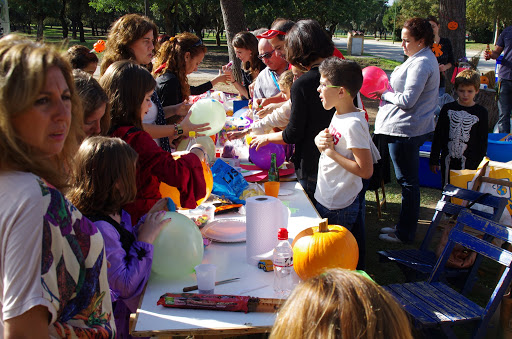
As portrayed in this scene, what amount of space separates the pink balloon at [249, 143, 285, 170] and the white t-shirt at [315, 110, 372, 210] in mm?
577

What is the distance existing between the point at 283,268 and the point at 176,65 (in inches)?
97.4

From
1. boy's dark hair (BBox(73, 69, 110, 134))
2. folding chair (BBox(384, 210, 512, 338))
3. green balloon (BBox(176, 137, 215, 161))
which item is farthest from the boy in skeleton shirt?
boy's dark hair (BBox(73, 69, 110, 134))

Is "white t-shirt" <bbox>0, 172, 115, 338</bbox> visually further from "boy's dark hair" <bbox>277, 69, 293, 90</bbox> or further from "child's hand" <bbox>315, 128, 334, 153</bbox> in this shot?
"boy's dark hair" <bbox>277, 69, 293, 90</bbox>

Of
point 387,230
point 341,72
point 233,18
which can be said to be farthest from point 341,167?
point 233,18

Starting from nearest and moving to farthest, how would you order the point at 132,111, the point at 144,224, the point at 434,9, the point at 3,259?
the point at 3,259, the point at 144,224, the point at 132,111, the point at 434,9

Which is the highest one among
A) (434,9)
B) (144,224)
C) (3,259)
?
(434,9)

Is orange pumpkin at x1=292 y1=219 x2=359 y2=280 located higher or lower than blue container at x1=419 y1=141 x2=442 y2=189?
higher

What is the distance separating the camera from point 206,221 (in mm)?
2598

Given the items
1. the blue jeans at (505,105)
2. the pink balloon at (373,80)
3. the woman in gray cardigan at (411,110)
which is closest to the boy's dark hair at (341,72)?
the woman in gray cardigan at (411,110)

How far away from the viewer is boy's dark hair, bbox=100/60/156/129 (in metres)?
2.24

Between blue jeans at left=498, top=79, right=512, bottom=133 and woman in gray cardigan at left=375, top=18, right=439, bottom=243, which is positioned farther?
blue jeans at left=498, top=79, right=512, bottom=133

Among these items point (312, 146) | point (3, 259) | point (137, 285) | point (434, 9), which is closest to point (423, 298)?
point (312, 146)

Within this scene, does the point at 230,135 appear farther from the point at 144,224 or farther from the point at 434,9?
the point at 434,9

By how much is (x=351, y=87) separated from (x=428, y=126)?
1.72 meters
